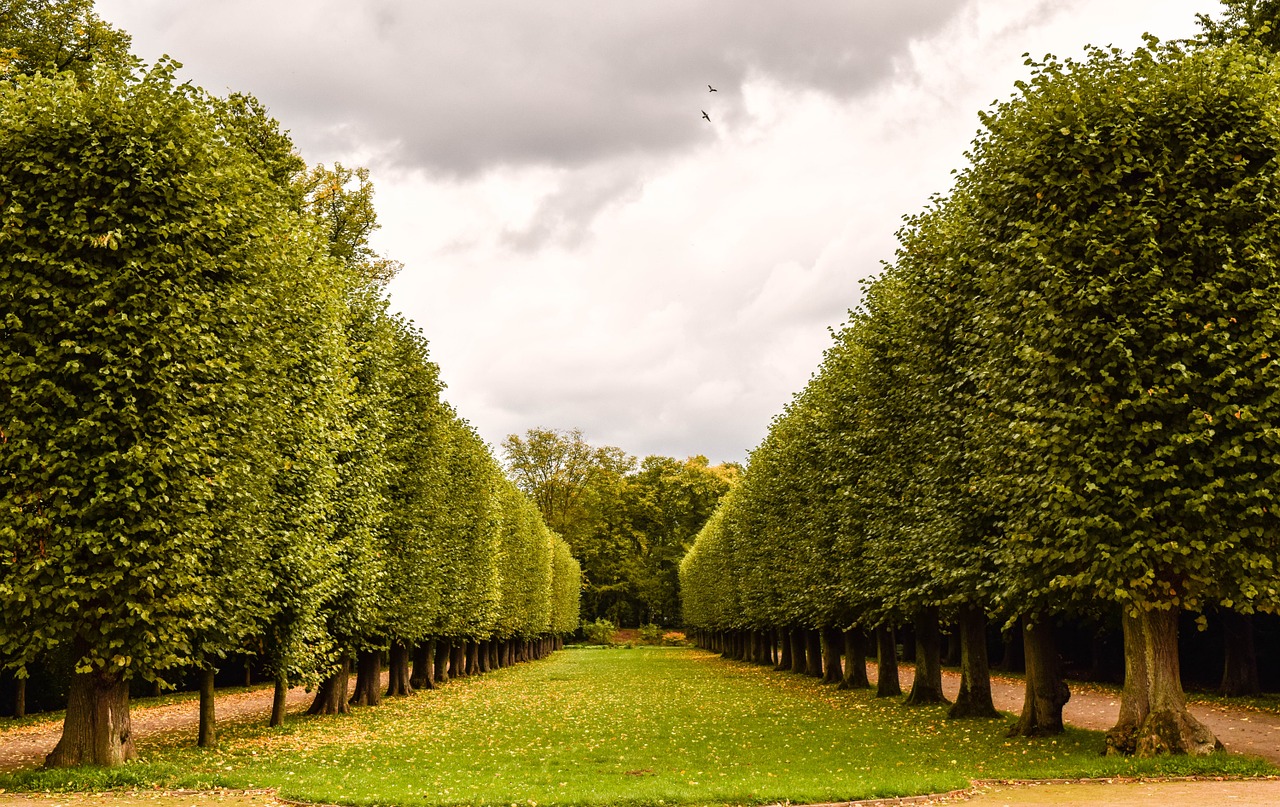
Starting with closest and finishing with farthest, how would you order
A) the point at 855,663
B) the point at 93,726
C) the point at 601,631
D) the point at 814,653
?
the point at 93,726 < the point at 855,663 < the point at 814,653 < the point at 601,631

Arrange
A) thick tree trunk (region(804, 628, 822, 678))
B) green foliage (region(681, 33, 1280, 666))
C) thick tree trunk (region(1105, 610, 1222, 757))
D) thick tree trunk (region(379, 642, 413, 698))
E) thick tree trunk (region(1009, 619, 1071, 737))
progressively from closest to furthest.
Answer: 1. green foliage (region(681, 33, 1280, 666))
2. thick tree trunk (region(1105, 610, 1222, 757))
3. thick tree trunk (region(1009, 619, 1071, 737))
4. thick tree trunk (region(379, 642, 413, 698))
5. thick tree trunk (region(804, 628, 822, 678))

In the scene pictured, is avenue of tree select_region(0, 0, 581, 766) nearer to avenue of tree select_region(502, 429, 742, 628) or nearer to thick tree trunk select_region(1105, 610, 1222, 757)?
thick tree trunk select_region(1105, 610, 1222, 757)

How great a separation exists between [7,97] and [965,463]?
1827cm

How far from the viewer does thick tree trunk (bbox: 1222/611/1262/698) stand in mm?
30594

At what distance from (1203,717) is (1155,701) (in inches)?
470

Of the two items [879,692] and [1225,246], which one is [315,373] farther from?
[879,692]

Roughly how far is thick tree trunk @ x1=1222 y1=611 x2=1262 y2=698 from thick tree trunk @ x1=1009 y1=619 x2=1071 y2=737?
1389 cm

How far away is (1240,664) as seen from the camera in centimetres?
3077

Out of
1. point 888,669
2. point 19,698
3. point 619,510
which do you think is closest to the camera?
point 19,698

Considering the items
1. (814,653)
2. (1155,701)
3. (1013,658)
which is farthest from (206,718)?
(1013,658)

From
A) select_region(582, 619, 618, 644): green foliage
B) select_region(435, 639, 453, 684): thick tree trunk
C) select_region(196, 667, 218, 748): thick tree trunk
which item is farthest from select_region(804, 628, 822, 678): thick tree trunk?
select_region(582, 619, 618, 644): green foliage

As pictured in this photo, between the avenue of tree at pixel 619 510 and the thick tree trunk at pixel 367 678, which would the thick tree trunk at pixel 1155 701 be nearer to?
the thick tree trunk at pixel 367 678

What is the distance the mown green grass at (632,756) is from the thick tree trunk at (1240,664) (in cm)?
1087

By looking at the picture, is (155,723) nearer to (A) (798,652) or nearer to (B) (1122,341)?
(B) (1122,341)
